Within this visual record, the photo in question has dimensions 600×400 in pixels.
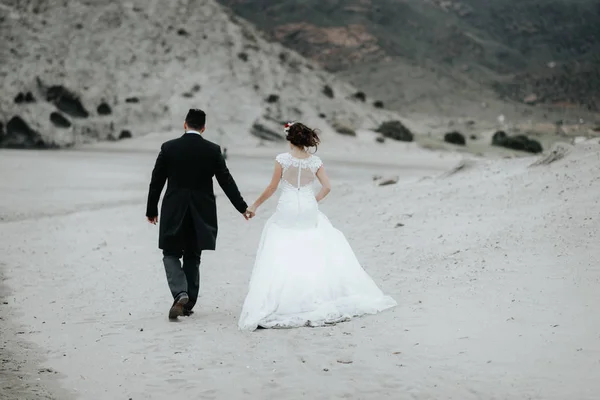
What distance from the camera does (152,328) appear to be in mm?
7398

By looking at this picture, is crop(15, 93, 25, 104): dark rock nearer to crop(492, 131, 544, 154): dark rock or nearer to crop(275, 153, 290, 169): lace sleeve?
crop(492, 131, 544, 154): dark rock

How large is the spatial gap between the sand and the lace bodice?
54.7 inches

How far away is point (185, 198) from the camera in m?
7.47

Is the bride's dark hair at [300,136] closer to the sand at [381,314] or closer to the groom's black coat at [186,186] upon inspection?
the groom's black coat at [186,186]

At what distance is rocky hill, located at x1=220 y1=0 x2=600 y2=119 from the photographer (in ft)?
263

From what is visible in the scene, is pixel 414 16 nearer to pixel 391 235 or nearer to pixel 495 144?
pixel 495 144

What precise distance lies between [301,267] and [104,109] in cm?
3528

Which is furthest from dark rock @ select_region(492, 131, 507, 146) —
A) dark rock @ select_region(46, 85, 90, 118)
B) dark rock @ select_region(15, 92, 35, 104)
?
dark rock @ select_region(15, 92, 35, 104)

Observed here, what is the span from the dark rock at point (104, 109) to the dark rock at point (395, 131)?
544 inches

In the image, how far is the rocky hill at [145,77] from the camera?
39.9 metres

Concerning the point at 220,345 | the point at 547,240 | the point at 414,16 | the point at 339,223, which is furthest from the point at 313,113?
the point at 414,16

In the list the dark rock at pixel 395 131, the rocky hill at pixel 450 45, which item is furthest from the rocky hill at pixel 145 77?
the rocky hill at pixel 450 45

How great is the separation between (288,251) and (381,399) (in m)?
2.40

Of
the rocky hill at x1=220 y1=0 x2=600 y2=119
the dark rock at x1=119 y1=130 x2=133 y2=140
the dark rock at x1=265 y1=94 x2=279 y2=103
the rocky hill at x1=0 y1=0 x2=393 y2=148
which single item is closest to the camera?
the dark rock at x1=119 y1=130 x2=133 y2=140
